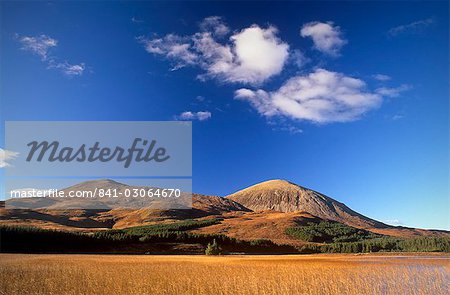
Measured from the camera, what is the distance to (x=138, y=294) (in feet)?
53.1

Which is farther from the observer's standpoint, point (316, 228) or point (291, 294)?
point (316, 228)

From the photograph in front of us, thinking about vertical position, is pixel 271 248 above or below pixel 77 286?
below

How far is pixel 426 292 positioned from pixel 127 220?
590ft

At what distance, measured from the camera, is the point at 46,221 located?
6225 inches

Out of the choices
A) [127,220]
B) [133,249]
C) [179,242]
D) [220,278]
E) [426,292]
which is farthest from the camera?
[127,220]

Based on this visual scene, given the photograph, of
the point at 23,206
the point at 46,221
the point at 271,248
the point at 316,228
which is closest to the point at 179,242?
the point at 271,248

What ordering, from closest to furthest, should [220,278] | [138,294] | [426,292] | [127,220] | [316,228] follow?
[138,294], [426,292], [220,278], [316,228], [127,220]

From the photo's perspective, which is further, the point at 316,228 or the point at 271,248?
the point at 316,228

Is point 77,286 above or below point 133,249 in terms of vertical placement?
above

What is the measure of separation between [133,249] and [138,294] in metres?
87.2

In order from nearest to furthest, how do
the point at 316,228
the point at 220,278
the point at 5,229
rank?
the point at 220,278 → the point at 5,229 → the point at 316,228

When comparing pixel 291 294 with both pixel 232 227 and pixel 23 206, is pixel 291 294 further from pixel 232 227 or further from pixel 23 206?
pixel 23 206

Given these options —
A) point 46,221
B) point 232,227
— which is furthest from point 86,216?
point 232,227

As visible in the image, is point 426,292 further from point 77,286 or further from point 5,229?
→ point 5,229
